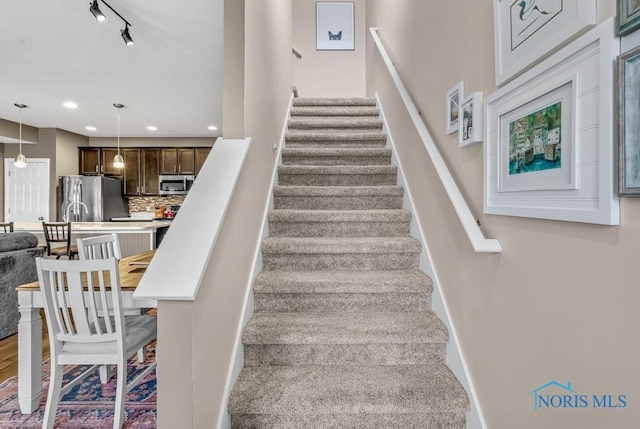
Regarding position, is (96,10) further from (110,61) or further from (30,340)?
(30,340)

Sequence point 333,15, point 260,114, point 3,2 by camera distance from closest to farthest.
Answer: point 260,114 → point 3,2 → point 333,15

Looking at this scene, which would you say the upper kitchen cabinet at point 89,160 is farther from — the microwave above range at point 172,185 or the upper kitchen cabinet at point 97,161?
the microwave above range at point 172,185

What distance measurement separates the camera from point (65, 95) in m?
4.74

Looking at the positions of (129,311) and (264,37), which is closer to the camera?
(264,37)

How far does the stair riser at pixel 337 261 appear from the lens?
208cm

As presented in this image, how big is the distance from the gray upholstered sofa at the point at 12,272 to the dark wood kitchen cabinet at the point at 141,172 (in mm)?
4429

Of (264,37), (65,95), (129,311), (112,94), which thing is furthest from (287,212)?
(65,95)

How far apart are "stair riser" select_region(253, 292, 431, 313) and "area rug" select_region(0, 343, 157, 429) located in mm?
839

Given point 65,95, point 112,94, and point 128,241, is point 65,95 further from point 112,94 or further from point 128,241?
point 128,241

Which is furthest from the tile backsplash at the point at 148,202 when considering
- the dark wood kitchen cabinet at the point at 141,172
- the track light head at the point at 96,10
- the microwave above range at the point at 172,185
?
the track light head at the point at 96,10

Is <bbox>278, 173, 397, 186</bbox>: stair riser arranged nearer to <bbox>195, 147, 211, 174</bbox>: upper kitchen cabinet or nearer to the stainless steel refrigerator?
<bbox>195, 147, 211, 174</bbox>: upper kitchen cabinet

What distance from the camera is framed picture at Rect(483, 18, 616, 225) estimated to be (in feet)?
2.50

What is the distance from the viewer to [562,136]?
897 mm

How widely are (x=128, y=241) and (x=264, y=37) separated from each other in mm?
3679
